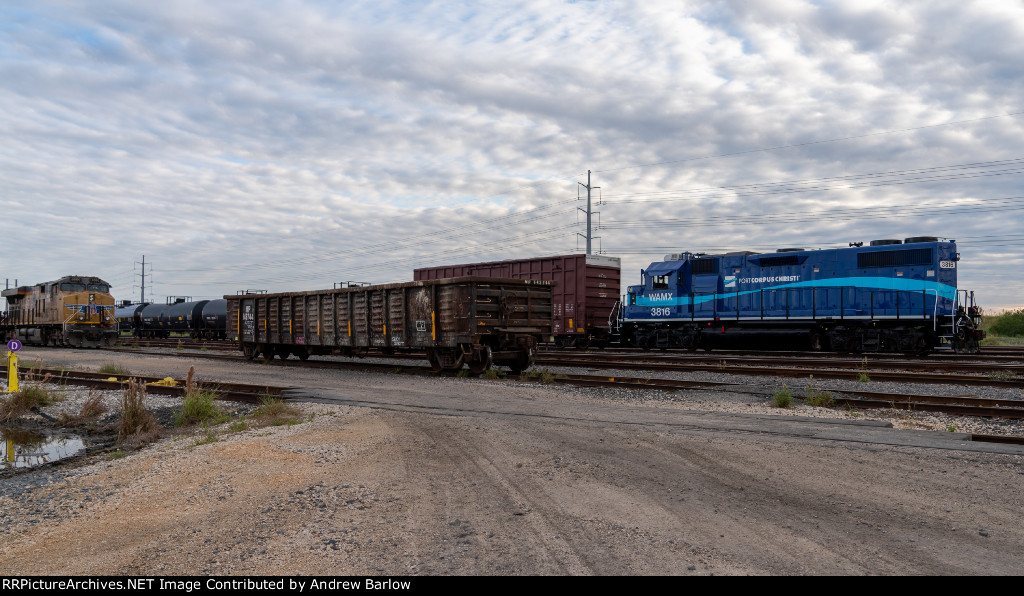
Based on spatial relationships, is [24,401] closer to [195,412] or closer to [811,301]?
[195,412]

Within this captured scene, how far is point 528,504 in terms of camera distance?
16.0ft

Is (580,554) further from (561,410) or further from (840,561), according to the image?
(561,410)

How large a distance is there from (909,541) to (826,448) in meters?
2.91

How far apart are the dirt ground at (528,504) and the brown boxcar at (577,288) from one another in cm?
1652

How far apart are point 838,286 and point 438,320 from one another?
13.9 m

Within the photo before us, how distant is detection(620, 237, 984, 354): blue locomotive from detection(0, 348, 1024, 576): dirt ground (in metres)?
14.3

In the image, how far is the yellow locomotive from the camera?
1251 inches

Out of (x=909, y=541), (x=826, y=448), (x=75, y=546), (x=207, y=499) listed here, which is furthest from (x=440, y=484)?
(x=826, y=448)

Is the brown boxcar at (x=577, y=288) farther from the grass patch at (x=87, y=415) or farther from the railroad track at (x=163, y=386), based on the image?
the grass patch at (x=87, y=415)

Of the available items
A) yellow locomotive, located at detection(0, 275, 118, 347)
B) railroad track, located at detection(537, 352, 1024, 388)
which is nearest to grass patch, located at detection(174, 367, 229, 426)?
railroad track, located at detection(537, 352, 1024, 388)

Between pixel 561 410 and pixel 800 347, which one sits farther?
pixel 800 347

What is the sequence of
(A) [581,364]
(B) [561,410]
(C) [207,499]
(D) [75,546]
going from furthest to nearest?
(A) [581,364], (B) [561,410], (C) [207,499], (D) [75,546]

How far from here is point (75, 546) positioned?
434cm

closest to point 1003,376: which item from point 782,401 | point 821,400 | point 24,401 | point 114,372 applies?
point 821,400
